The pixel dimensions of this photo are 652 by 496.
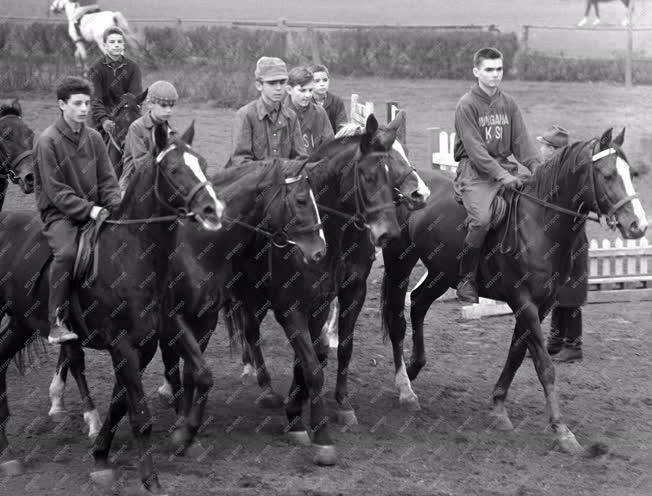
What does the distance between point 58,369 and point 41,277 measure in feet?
4.90

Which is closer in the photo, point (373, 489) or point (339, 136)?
point (373, 489)

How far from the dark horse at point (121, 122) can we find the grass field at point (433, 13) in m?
19.9

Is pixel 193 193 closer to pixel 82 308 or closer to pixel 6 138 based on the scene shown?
pixel 82 308

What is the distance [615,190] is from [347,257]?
2203 millimetres

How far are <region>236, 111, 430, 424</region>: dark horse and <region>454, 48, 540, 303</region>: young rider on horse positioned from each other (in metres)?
0.74

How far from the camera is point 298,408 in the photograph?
28.0ft

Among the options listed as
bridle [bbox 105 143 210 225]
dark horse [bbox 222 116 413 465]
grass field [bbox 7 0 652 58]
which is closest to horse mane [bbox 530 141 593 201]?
dark horse [bbox 222 116 413 465]

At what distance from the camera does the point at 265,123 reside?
924 cm

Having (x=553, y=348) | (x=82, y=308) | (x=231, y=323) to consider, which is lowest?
(x=553, y=348)

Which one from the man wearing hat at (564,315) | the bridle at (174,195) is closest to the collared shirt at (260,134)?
the bridle at (174,195)

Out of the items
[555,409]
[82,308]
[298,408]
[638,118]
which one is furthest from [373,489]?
[638,118]

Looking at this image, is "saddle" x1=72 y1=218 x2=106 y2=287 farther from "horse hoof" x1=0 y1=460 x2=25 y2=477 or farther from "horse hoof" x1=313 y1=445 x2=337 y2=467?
"horse hoof" x1=313 y1=445 x2=337 y2=467

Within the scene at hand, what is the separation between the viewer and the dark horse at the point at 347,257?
823 centimetres

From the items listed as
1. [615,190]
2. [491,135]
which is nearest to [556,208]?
[615,190]
